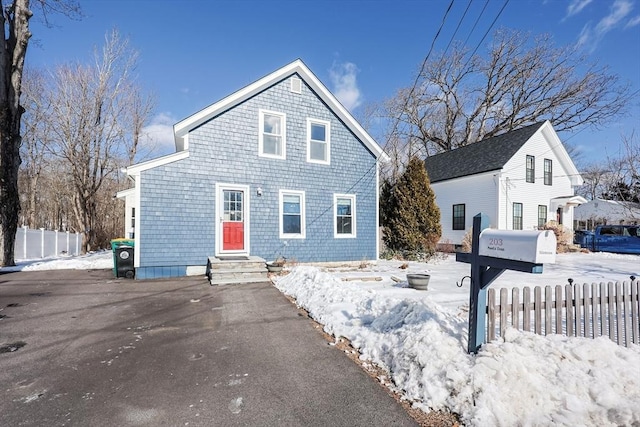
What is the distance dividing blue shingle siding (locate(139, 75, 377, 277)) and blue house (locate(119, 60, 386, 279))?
0.03m

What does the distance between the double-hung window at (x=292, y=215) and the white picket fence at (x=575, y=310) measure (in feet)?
24.3

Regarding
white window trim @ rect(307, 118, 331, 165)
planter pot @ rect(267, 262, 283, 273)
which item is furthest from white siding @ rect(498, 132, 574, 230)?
planter pot @ rect(267, 262, 283, 273)

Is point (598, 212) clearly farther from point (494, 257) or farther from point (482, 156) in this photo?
point (494, 257)

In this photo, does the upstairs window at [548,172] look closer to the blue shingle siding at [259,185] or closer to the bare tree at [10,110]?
the blue shingle siding at [259,185]

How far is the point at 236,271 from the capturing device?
823 centimetres

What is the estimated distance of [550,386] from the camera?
2.62 meters

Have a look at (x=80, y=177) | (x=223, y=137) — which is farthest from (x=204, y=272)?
(x=80, y=177)

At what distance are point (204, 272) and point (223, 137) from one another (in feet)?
14.4

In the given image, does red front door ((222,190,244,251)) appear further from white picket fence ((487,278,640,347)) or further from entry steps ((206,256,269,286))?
white picket fence ((487,278,640,347))

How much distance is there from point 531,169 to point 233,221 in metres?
17.4

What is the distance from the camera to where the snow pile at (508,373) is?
244 centimetres

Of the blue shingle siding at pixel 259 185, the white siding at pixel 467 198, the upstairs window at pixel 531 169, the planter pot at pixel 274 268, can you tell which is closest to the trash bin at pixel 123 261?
the blue shingle siding at pixel 259 185

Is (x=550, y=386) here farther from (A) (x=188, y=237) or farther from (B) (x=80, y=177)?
(B) (x=80, y=177)

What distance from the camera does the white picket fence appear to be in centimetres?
335
